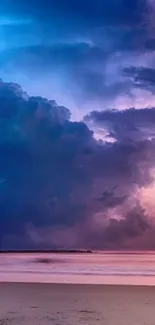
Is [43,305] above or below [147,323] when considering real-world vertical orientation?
above

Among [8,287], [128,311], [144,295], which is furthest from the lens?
[8,287]

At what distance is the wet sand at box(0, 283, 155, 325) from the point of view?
1085 cm

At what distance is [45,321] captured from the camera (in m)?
10.8

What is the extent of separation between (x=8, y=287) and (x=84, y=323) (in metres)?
9.00

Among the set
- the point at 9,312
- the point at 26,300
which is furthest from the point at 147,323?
the point at 26,300

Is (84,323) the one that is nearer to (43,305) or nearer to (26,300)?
(43,305)

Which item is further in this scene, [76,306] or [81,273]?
[81,273]

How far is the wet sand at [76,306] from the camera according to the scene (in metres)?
10.9

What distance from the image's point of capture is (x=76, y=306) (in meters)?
13.2

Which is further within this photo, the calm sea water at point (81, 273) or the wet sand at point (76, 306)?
the calm sea water at point (81, 273)

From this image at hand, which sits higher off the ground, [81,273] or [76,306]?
[81,273]

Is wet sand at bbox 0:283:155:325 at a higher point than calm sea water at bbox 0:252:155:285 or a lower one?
lower

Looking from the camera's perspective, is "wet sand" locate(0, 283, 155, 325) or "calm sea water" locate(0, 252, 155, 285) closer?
"wet sand" locate(0, 283, 155, 325)

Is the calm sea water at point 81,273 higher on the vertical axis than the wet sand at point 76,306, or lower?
higher
